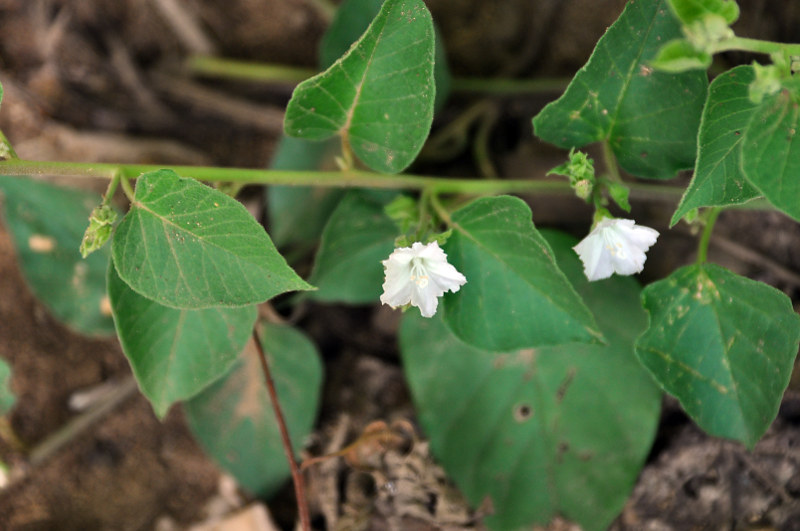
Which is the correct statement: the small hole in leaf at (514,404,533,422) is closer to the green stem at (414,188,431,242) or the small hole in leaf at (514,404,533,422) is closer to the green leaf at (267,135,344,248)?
the green stem at (414,188,431,242)

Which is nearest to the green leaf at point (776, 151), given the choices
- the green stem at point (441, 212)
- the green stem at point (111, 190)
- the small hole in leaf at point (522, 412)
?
the green stem at point (441, 212)

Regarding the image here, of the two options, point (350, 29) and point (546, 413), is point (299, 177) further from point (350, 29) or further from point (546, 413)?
point (546, 413)

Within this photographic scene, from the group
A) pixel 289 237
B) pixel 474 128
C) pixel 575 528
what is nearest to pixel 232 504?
pixel 289 237

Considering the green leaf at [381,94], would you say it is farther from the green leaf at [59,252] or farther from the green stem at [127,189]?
the green leaf at [59,252]

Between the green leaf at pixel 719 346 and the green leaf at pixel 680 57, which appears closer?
the green leaf at pixel 680 57

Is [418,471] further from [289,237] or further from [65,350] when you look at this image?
[65,350]

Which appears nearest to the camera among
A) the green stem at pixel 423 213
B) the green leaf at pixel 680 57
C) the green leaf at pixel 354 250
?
the green leaf at pixel 680 57
